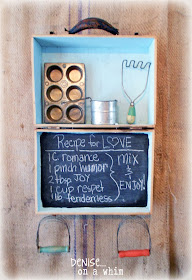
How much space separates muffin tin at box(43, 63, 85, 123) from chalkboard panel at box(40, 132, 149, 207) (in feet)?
0.39

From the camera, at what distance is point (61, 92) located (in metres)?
1.32

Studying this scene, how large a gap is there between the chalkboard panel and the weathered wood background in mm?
203

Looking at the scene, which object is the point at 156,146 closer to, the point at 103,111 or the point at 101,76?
the point at 103,111

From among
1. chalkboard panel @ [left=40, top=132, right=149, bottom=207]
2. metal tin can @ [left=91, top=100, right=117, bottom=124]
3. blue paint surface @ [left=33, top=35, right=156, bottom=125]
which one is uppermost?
blue paint surface @ [left=33, top=35, right=156, bottom=125]

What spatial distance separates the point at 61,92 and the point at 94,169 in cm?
52

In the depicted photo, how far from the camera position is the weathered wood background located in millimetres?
1393

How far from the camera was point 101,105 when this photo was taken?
3.91 feet

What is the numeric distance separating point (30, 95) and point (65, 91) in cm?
29

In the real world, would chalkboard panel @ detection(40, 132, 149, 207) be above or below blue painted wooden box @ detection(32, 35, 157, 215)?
below

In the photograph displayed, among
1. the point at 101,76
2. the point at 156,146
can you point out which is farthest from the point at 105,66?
the point at 156,146

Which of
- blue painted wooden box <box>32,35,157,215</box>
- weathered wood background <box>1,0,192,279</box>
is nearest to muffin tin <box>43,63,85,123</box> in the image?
blue painted wooden box <box>32,35,157,215</box>

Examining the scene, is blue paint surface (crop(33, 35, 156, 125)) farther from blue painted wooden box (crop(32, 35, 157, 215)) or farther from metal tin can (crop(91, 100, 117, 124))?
metal tin can (crop(91, 100, 117, 124))

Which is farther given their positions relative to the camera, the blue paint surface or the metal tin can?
the blue paint surface

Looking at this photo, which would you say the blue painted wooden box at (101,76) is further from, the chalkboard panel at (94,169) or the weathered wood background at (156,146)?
the weathered wood background at (156,146)
